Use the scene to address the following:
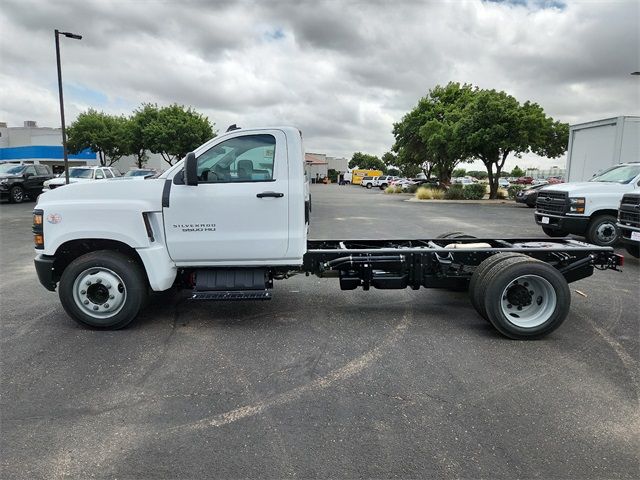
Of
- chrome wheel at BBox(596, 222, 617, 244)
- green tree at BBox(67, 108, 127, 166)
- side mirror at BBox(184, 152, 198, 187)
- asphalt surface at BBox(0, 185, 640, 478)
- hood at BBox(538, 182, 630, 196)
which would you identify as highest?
green tree at BBox(67, 108, 127, 166)

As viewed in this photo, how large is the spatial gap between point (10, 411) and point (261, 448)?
2.00 meters

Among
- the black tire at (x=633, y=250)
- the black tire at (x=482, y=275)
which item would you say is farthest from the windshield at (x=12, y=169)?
the black tire at (x=633, y=250)

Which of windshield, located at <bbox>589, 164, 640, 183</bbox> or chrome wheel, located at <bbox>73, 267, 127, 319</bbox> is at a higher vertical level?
windshield, located at <bbox>589, 164, 640, 183</bbox>

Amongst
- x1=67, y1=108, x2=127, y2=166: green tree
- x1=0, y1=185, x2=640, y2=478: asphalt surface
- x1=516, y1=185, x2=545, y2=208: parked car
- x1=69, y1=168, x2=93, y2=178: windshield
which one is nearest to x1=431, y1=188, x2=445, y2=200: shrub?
x1=516, y1=185, x2=545, y2=208: parked car

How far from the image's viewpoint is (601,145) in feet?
54.1

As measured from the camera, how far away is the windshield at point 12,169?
22344 millimetres

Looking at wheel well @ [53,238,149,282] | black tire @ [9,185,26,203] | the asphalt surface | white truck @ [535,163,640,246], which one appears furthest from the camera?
black tire @ [9,185,26,203]

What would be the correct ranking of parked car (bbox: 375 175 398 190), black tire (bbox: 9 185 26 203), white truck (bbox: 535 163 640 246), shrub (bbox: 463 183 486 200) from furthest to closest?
1. parked car (bbox: 375 175 398 190)
2. shrub (bbox: 463 183 486 200)
3. black tire (bbox: 9 185 26 203)
4. white truck (bbox: 535 163 640 246)

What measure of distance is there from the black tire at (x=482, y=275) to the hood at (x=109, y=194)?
3588mm

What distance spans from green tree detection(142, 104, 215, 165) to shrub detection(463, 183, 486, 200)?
81.6ft

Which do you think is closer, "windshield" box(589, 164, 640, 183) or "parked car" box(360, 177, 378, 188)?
"windshield" box(589, 164, 640, 183)

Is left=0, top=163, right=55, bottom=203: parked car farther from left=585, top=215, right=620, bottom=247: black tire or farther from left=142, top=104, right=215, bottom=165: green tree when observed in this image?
left=585, top=215, right=620, bottom=247: black tire

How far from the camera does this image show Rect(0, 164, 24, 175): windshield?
22.3 m

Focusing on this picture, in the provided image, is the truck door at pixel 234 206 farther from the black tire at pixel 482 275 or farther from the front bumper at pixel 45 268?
the black tire at pixel 482 275
